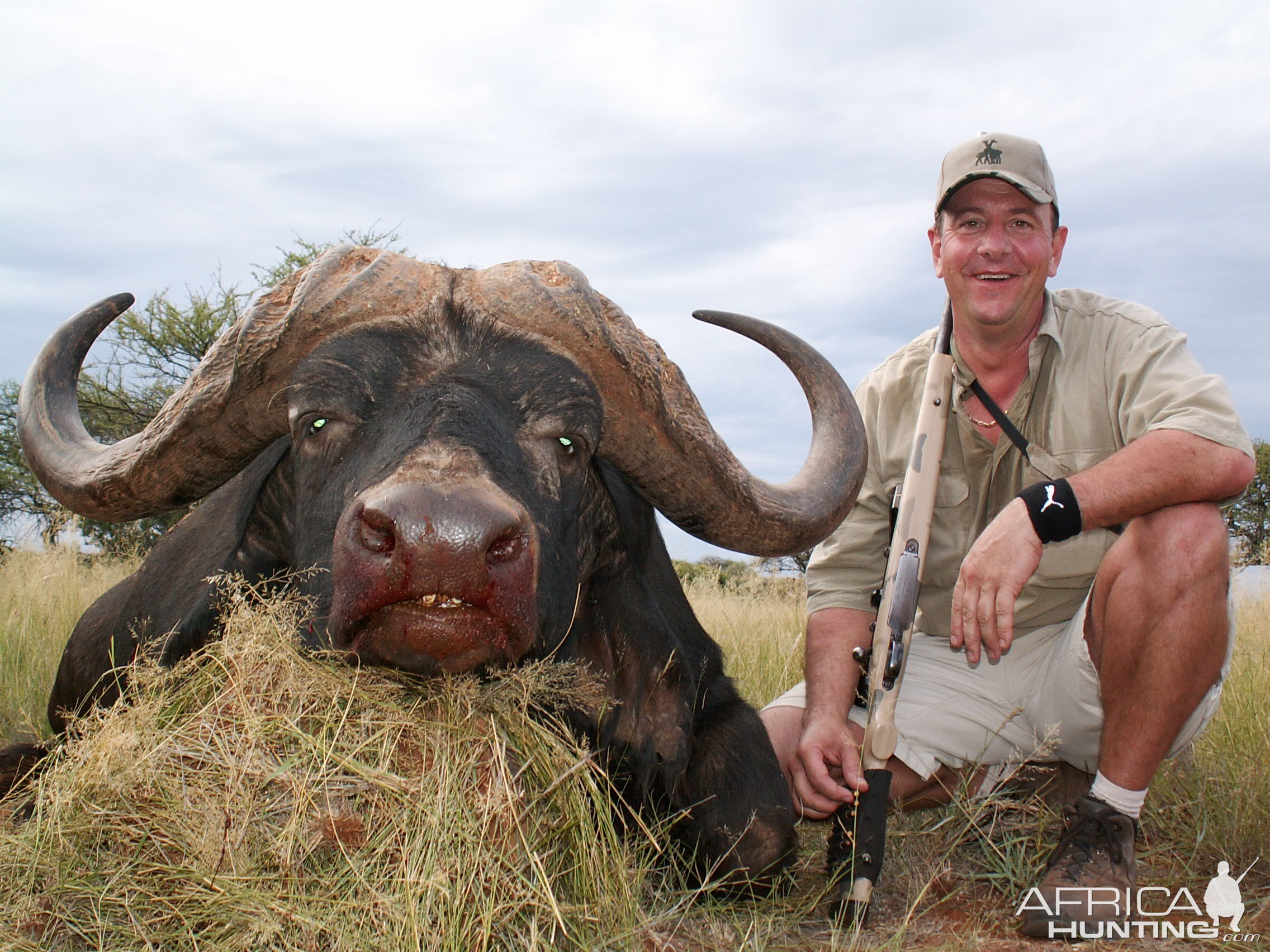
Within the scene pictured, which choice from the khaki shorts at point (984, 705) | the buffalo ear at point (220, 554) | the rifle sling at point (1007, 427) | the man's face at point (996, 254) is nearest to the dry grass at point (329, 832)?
the buffalo ear at point (220, 554)

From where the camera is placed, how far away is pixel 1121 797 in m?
3.58

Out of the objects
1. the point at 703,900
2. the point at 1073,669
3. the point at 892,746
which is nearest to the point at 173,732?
the point at 703,900

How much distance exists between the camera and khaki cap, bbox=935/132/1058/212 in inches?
175

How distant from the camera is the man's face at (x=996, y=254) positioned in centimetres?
439

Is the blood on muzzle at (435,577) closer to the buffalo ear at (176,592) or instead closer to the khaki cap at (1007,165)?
the buffalo ear at (176,592)

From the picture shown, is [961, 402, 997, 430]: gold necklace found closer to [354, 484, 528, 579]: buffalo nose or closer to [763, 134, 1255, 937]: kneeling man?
[763, 134, 1255, 937]: kneeling man

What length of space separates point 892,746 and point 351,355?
2.16 m

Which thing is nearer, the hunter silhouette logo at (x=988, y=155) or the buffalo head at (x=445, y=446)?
the buffalo head at (x=445, y=446)

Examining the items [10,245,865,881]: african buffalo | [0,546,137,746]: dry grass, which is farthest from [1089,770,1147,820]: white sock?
[0,546,137,746]: dry grass

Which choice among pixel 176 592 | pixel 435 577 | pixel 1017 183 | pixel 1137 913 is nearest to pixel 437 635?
pixel 435 577

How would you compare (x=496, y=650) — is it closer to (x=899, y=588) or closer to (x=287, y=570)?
(x=287, y=570)

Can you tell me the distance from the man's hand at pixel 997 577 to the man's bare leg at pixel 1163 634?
16.1 inches

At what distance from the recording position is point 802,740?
13.4ft

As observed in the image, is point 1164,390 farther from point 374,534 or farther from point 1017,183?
point 374,534
